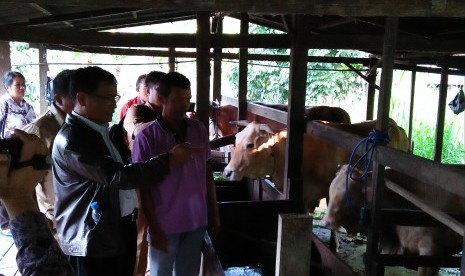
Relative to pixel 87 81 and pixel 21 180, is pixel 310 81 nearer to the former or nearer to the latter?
pixel 87 81

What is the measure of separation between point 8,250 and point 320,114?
16.5ft

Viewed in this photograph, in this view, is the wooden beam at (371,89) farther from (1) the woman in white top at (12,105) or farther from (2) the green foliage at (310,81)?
(2) the green foliage at (310,81)

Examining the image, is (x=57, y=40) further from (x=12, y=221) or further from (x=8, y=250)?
(x=12, y=221)

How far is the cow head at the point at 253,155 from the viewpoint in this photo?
5195 millimetres

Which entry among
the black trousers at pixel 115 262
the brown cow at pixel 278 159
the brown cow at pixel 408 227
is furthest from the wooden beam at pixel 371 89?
the black trousers at pixel 115 262

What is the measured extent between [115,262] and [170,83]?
108cm

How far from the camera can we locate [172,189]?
258cm

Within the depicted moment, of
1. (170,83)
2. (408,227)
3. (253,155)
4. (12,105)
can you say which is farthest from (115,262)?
(12,105)

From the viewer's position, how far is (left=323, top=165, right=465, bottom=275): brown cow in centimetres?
361

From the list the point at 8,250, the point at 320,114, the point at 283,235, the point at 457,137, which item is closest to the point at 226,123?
the point at 320,114

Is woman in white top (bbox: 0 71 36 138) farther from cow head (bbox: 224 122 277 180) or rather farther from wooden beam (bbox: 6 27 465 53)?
cow head (bbox: 224 122 277 180)

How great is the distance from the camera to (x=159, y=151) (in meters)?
2.57

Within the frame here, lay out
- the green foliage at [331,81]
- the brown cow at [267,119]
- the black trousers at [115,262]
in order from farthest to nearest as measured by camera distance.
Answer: the green foliage at [331,81] → the brown cow at [267,119] → the black trousers at [115,262]

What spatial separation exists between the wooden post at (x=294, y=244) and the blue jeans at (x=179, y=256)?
1185mm
